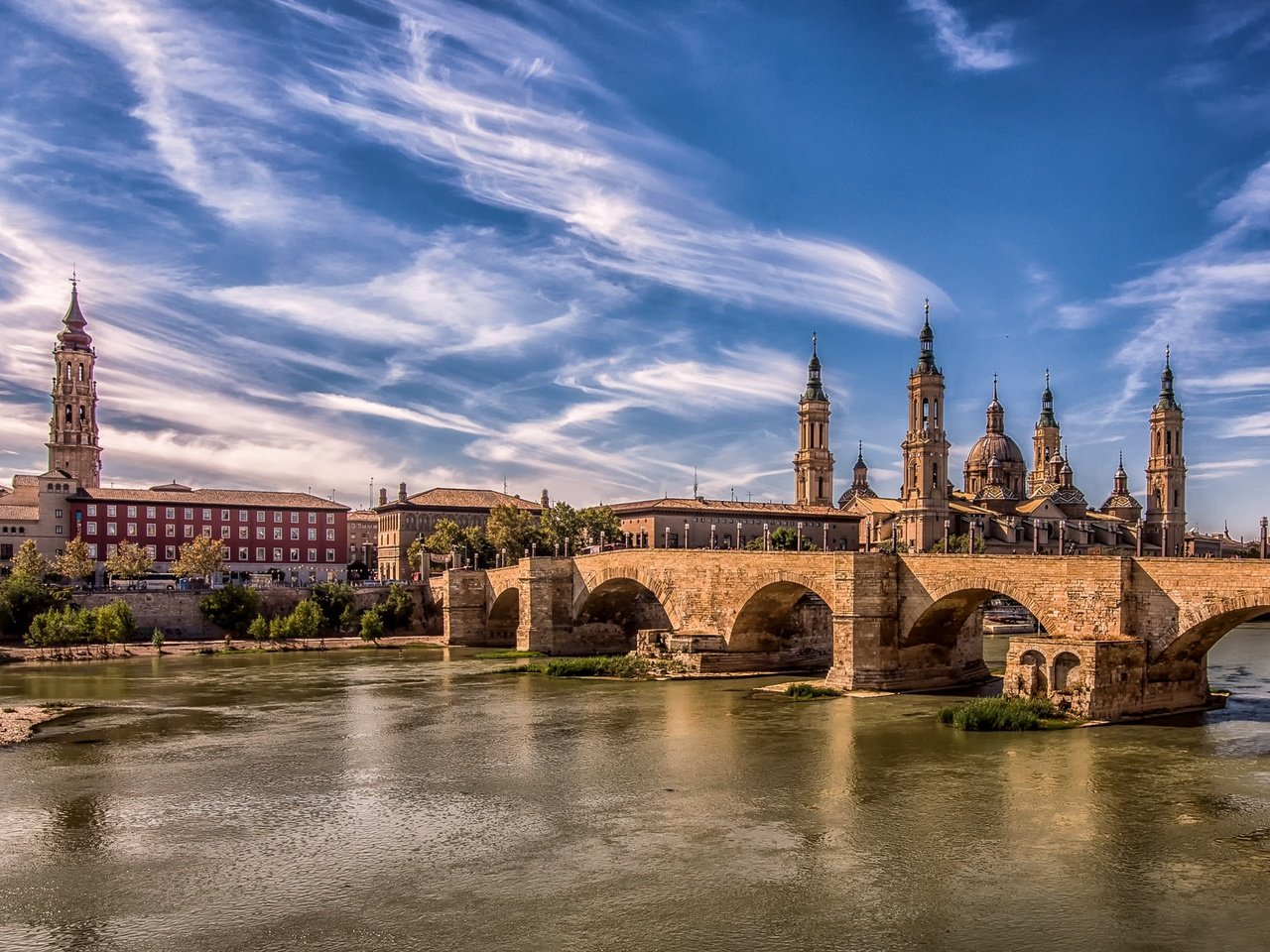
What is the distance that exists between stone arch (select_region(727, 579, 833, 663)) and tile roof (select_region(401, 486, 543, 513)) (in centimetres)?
5596

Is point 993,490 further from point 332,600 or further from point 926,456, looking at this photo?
point 332,600

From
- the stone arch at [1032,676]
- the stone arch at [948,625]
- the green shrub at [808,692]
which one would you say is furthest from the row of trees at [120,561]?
the stone arch at [1032,676]

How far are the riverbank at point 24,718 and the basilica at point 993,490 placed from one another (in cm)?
6230

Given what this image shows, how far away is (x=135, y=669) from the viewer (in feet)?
155

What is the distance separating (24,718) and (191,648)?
2452 cm

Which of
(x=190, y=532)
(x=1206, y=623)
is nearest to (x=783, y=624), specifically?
(x=1206, y=623)

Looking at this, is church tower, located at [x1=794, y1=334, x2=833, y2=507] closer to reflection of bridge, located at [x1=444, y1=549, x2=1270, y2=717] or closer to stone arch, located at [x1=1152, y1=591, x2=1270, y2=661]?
reflection of bridge, located at [x1=444, y1=549, x2=1270, y2=717]

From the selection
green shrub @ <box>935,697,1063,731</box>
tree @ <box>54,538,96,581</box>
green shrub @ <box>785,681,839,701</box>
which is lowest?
green shrub @ <box>785,681,839,701</box>

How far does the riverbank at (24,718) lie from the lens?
28.6 meters

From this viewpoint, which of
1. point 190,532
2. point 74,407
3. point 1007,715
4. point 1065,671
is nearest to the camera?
point 1007,715

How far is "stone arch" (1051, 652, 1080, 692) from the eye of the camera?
28.1 metres

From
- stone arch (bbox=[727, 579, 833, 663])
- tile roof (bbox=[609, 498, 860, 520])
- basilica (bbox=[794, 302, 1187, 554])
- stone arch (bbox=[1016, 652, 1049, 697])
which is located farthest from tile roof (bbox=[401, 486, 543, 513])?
stone arch (bbox=[1016, 652, 1049, 697])

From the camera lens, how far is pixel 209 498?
8650cm

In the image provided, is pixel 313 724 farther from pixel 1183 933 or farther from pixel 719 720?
pixel 1183 933
